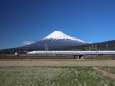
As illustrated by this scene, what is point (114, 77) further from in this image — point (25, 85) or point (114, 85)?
point (25, 85)

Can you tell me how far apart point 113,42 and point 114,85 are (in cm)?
18241

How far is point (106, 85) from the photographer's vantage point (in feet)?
32.4

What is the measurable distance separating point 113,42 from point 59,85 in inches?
7199

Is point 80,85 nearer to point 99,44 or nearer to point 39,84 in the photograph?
point 39,84

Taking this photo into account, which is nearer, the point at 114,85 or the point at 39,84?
the point at 114,85

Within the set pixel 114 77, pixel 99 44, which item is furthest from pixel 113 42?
pixel 114 77

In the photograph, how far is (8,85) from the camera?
410 inches

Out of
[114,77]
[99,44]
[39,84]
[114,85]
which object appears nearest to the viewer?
[114,85]

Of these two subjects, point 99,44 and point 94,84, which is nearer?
point 94,84

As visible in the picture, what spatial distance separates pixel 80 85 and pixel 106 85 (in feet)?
4.57

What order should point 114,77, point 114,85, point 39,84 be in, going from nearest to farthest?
point 114,85
point 39,84
point 114,77

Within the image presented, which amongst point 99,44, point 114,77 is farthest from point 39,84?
point 99,44

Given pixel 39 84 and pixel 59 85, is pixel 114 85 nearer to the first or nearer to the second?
pixel 59 85

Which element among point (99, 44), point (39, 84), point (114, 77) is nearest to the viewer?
point (39, 84)
